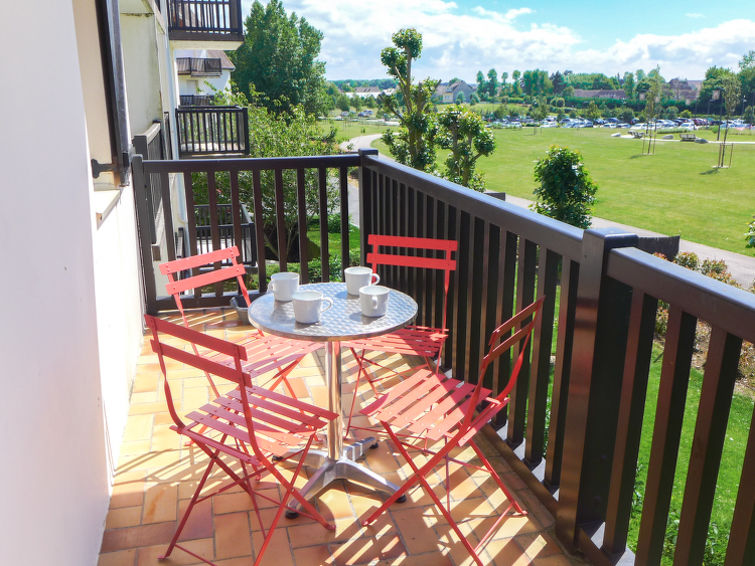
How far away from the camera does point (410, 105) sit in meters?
22.4

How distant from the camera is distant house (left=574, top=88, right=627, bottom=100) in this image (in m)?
117

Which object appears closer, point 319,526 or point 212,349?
point 212,349

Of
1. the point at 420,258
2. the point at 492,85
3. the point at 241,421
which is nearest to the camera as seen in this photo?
the point at 241,421

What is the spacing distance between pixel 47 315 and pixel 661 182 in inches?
2286

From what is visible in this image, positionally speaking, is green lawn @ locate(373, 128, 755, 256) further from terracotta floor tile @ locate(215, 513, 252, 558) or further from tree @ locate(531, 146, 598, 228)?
terracotta floor tile @ locate(215, 513, 252, 558)

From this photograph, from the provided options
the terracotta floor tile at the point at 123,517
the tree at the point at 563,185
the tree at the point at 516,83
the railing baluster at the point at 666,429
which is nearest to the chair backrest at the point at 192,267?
the terracotta floor tile at the point at 123,517

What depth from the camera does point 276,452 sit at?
81.8 inches

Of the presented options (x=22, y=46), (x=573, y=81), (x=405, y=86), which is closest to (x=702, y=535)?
(x=22, y=46)

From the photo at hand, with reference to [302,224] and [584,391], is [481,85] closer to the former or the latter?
[302,224]

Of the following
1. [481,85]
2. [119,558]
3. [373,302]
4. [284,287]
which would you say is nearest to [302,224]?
[284,287]

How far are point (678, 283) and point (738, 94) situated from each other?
6957 cm

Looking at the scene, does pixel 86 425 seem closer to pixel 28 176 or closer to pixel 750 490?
pixel 28 176

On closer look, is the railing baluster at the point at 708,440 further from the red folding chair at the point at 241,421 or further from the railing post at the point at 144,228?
the railing post at the point at 144,228

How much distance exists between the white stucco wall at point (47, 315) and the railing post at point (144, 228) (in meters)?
1.87
